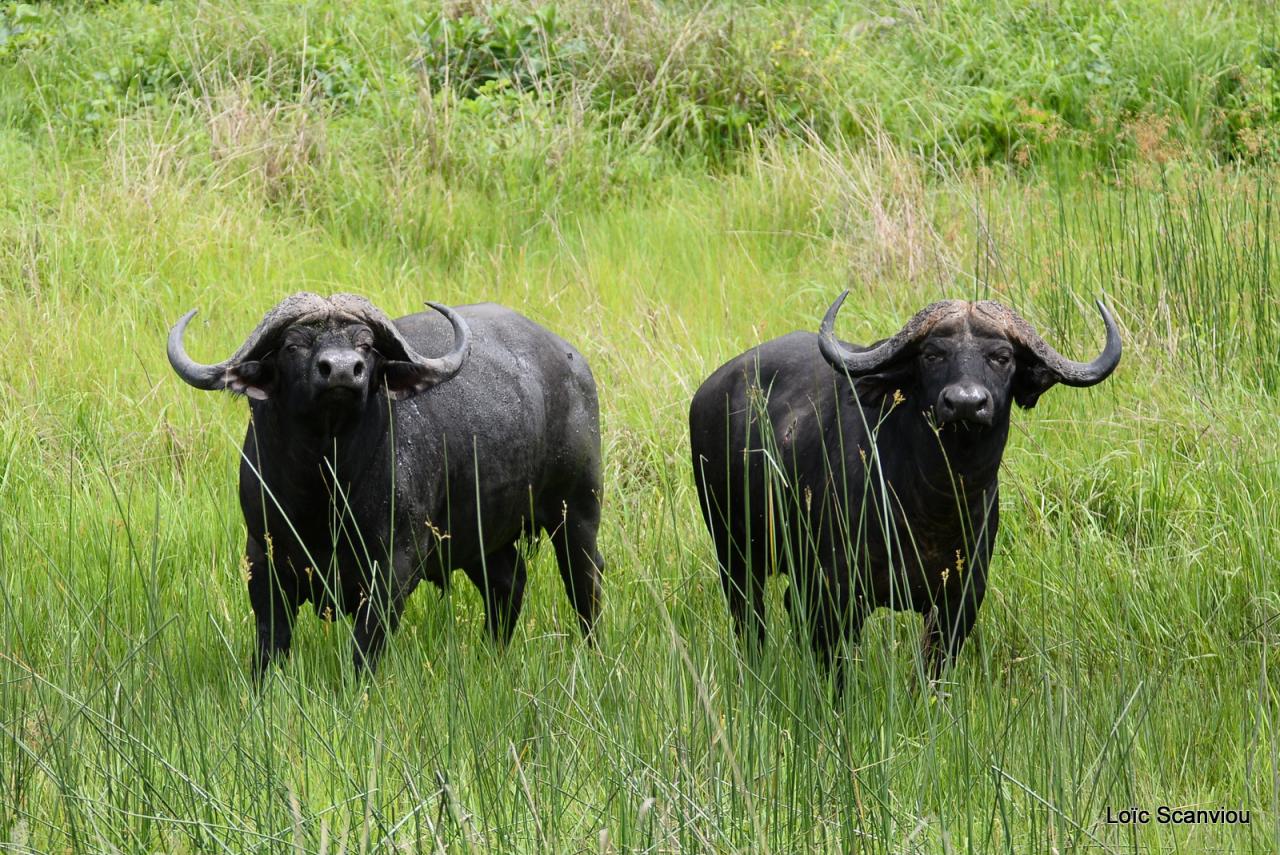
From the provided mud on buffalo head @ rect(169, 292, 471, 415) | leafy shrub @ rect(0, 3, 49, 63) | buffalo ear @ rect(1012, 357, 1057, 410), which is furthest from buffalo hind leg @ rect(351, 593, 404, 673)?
leafy shrub @ rect(0, 3, 49, 63)

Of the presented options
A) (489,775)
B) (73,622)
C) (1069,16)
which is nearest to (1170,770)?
(489,775)

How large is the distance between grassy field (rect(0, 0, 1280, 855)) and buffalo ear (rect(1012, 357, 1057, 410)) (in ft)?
1.88

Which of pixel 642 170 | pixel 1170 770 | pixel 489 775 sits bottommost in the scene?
pixel 1170 770

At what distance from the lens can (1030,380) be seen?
17.0 ft

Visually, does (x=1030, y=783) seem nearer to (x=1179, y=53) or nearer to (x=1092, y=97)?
(x=1092, y=97)

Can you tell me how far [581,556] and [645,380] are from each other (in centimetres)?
146

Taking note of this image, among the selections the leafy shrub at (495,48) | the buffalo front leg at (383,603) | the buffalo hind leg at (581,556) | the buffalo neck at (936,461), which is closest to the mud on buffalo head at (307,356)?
Result: the buffalo front leg at (383,603)

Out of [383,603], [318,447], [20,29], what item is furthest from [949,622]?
[20,29]

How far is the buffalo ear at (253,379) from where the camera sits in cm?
503

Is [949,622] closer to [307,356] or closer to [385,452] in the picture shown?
[385,452]

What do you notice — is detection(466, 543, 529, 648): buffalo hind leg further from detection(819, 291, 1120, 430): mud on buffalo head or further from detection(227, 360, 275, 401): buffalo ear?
detection(819, 291, 1120, 430): mud on buffalo head

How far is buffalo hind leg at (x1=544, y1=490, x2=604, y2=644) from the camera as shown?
6.36 metres

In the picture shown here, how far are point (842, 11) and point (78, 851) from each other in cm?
1082

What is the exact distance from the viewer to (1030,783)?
380cm
